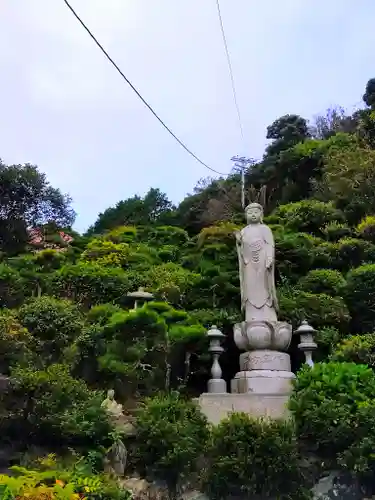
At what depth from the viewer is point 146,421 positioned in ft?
21.8

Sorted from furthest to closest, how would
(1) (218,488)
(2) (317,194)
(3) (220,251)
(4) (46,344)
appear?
1. (2) (317,194)
2. (3) (220,251)
3. (4) (46,344)
4. (1) (218,488)

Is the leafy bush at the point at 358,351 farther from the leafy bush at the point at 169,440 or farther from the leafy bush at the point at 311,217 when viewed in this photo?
the leafy bush at the point at 311,217

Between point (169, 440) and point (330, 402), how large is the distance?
1777 millimetres

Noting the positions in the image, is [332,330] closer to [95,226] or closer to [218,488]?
[218,488]

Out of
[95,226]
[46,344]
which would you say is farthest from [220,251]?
[95,226]

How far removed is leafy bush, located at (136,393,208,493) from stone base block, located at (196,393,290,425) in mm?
666

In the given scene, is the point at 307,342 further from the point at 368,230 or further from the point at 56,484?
the point at 368,230

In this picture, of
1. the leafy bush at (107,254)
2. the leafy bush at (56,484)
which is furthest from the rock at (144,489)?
the leafy bush at (107,254)

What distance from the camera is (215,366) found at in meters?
8.54

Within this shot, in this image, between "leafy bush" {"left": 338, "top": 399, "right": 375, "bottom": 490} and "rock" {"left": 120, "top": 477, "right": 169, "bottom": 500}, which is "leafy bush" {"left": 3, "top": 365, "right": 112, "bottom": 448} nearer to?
"rock" {"left": 120, "top": 477, "right": 169, "bottom": 500}

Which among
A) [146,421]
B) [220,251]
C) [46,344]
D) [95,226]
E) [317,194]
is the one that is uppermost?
[95,226]

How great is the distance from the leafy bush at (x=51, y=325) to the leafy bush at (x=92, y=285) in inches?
69.8

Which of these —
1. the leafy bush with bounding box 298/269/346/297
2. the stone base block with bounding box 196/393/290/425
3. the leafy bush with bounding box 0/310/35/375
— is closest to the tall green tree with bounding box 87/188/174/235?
the leafy bush with bounding box 298/269/346/297

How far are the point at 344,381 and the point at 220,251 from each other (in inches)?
259
